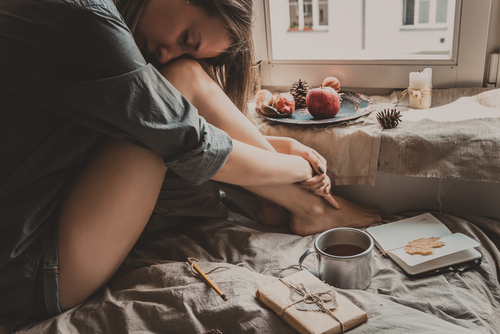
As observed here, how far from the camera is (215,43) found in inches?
35.7

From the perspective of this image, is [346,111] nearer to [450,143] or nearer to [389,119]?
[389,119]

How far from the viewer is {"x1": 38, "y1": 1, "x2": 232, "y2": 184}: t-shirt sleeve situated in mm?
633

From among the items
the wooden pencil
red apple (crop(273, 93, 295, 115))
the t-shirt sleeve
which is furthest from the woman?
red apple (crop(273, 93, 295, 115))

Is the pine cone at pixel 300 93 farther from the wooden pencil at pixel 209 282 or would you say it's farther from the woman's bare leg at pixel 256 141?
the wooden pencil at pixel 209 282

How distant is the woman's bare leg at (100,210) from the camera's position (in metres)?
0.74

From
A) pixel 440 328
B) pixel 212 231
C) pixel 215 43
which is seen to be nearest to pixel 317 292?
pixel 440 328

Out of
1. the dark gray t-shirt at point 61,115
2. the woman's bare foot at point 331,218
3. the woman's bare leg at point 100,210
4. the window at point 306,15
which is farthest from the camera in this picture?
the window at point 306,15

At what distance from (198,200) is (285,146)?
0.27m

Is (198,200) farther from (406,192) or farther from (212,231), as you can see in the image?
(406,192)

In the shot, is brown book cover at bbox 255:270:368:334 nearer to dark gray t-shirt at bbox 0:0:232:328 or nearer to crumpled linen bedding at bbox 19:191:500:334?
crumpled linen bedding at bbox 19:191:500:334

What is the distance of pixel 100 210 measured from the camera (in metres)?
0.74

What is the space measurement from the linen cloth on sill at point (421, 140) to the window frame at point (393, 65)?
0.20ft

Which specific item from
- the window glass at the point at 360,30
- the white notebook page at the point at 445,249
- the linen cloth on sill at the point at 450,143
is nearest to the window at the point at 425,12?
the window glass at the point at 360,30

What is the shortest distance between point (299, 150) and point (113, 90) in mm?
560
